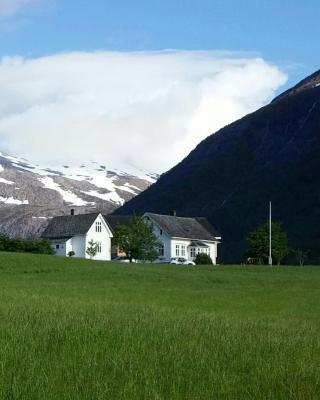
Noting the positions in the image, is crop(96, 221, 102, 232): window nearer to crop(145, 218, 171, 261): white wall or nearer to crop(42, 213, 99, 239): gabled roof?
crop(42, 213, 99, 239): gabled roof

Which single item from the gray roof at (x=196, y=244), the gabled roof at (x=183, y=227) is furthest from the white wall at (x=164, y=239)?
the gray roof at (x=196, y=244)

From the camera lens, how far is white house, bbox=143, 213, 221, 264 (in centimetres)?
13862

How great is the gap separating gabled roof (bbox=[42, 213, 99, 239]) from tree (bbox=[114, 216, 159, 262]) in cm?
2153

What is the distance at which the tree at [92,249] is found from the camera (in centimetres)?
13225

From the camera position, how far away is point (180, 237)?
459ft

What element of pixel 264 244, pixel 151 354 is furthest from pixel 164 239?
pixel 151 354

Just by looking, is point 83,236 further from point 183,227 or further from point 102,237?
point 183,227

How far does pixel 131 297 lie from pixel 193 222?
110556 millimetres

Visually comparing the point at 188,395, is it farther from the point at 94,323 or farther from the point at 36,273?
the point at 36,273

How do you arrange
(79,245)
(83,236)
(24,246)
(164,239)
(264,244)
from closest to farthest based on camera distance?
(24,246) → (264,244) → (83,236) → (79,245) → (164,239)

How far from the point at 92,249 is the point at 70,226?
10178mm

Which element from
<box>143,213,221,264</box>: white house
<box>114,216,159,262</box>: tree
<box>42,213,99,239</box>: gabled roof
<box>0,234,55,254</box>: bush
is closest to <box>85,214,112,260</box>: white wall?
<box>42,213,99,239</box>: gabled roof

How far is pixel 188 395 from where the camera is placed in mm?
12305

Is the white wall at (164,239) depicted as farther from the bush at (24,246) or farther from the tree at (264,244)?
the bush at (24,246)
